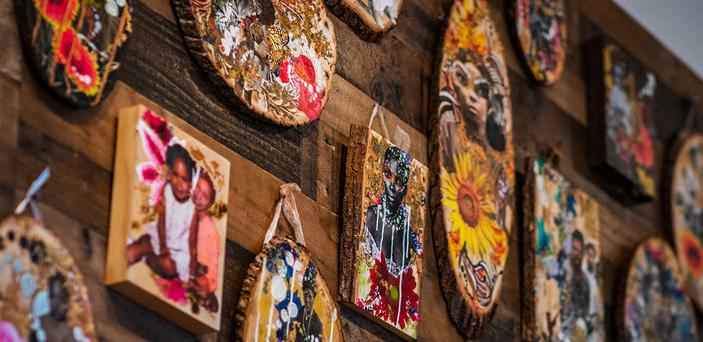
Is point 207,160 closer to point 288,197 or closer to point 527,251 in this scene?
point 288,197

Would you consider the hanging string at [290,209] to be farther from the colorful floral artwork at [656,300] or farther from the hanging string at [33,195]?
the colorful floral artwork at [656,300]

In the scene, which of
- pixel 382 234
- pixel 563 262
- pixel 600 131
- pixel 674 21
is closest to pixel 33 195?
pixel 382 234

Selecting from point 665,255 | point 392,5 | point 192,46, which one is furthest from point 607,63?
point 192,46

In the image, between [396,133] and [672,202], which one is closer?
[396,133]

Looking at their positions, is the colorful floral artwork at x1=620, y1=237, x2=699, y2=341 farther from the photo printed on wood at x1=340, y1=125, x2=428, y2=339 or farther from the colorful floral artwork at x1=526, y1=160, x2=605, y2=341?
the photo printed on wood at x1=340, y1=125, x2=428, y2=339

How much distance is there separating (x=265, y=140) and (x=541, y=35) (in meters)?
1.15

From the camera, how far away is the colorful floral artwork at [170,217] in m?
1.98

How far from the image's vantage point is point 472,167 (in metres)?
2.88

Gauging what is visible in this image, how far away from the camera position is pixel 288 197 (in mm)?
2342

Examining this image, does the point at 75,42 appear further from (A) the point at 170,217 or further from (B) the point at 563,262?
(B) the point at 563,262

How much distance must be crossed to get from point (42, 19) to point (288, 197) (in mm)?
565

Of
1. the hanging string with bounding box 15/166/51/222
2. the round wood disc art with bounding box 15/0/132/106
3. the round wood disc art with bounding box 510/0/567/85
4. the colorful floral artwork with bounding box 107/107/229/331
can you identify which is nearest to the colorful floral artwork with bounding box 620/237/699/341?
the round wood disc art with bounding box 510/0/567/85

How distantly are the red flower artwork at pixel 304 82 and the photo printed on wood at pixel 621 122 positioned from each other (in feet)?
3.76

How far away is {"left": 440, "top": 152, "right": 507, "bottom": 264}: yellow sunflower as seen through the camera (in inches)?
109
